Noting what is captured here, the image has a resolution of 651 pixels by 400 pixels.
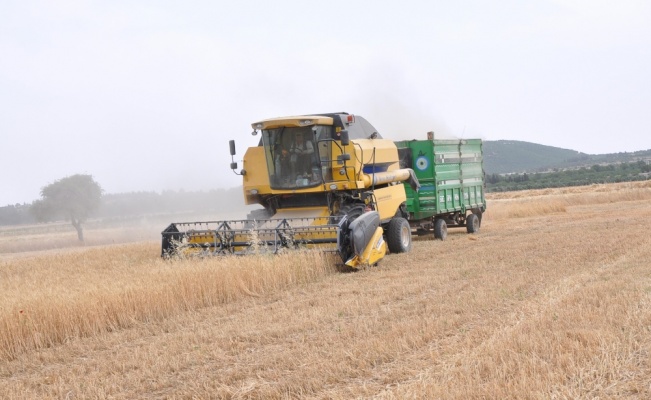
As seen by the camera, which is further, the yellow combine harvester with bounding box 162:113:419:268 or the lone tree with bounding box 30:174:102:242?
the lone tree with bounding box 30:174:102:242

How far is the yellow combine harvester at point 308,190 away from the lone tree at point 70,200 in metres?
43.3

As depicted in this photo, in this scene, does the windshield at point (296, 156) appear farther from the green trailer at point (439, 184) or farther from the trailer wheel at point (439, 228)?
the trailer wheel at point (439, 228)

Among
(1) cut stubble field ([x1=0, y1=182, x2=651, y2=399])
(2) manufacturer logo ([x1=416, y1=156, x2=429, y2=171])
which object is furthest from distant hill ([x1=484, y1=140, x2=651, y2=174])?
(1) cut stubble field ([x1=0, y1=182, x2=651, y2=399])

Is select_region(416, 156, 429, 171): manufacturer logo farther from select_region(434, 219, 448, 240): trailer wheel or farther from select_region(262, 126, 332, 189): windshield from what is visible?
select_region(262, 126, 332, 189): windshield

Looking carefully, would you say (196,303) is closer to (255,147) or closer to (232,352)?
(232,352)

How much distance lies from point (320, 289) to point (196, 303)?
1.81m

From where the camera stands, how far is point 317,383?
541 cm

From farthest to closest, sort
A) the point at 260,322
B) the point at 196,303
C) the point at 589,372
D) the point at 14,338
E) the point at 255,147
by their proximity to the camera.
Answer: the point at 255,147 < the point at 196,303 < the point at 260,322 < the point at 14,338 < the point at 589,372

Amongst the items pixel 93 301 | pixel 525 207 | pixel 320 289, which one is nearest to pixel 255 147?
pixel 320 289

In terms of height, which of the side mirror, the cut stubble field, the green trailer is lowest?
the cut stubble field

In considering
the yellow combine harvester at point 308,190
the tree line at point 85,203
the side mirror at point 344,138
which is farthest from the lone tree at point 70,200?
the side mirror at point 344,138

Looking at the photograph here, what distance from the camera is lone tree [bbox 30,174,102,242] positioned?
55031 millimetres

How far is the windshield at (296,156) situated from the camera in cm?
1388

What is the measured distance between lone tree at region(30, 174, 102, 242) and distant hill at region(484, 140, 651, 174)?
8999cm
